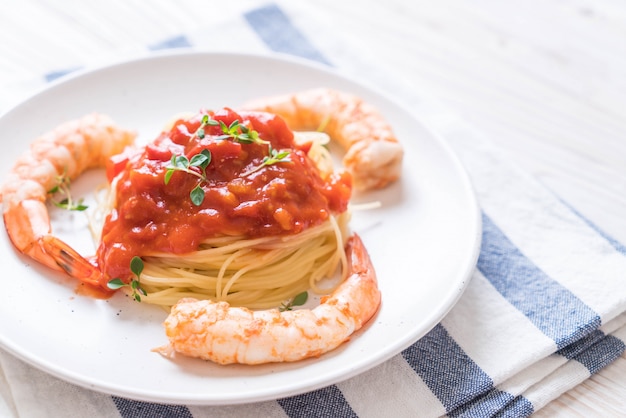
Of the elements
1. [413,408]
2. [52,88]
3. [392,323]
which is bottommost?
[413,408]

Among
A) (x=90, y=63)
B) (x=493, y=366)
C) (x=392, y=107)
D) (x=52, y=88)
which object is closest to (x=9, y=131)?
(x=52, y=88)

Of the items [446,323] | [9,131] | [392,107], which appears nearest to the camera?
[446,323]

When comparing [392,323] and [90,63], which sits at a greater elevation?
[90,63]

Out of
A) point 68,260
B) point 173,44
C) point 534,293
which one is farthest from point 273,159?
point 173,44

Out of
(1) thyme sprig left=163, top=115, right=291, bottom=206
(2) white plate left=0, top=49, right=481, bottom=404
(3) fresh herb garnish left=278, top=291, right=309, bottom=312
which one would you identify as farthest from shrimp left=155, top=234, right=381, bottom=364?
(1) thyme sprig left=163, top=115, right=291, bottom=206

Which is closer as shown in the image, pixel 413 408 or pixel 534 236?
pixel 413 408

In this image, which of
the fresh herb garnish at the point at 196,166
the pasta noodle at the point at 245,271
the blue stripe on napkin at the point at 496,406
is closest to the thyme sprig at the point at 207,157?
the fresh herb garnish at the point at 196,166

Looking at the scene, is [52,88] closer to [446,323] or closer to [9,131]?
[9,131]

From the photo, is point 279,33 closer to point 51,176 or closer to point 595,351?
point 51,176

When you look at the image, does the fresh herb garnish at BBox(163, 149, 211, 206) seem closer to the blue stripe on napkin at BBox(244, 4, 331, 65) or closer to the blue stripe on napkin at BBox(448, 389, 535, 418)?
the blue stripe on napkin at BBox(448, 389, 535, 418)
